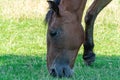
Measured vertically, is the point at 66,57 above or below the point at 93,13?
below

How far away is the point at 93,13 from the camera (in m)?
9.27

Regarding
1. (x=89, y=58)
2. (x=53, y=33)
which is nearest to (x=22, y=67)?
Answer: (x=53, y=33)

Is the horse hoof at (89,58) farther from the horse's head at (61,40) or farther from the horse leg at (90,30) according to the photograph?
the horse's head at (61,40)

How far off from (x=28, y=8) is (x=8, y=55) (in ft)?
17.2

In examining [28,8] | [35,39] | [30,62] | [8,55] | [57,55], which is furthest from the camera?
[28,8]

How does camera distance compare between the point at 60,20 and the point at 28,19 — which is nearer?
the point at 60,20

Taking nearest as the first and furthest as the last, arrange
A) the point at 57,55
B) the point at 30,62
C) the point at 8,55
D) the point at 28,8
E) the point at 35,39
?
the point at 57,55 < the point at 30,62 < the point at 8,55 < the point at 35,39 < the point at 28,8

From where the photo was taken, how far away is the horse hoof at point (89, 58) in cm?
887

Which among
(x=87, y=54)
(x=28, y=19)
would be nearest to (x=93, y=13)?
(x=87, y=54)

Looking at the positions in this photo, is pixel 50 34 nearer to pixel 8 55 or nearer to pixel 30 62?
pixel 30 62

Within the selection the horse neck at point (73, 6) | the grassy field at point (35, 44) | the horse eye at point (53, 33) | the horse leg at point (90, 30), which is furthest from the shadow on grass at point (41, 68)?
the horse neck at point (73, 6)

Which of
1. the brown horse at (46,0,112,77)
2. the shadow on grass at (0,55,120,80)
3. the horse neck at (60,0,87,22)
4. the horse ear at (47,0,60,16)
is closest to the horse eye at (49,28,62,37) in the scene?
the brown horse at (46,0,112,77)

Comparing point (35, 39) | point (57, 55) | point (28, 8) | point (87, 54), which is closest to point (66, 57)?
point (57, 55)

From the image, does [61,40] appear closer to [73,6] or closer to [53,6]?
[53,6]
